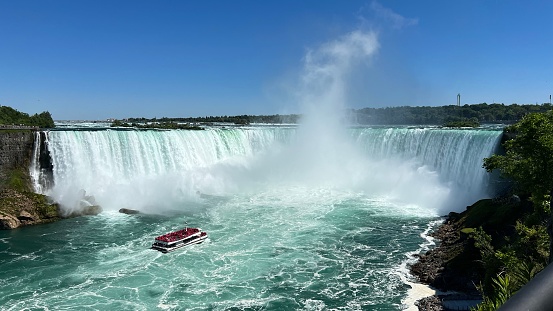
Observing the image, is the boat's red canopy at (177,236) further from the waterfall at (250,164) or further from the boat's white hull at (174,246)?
the waterfall at (250,164)

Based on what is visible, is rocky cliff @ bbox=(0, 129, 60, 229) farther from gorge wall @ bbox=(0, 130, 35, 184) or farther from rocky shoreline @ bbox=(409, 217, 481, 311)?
rocky shoreline @ bbox=(409, 217, 481, 311)

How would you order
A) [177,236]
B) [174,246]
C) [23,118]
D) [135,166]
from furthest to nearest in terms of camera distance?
[23,118] < [135,166] < [177,236] < [174,246]

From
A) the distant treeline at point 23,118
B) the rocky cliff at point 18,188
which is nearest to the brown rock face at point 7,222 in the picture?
the rocky cliff at point 18,188

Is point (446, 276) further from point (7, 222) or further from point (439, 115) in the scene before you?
point (439, 115)

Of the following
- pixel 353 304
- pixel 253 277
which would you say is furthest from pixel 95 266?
pixel 353 304

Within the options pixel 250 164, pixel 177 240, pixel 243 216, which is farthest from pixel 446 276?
pixel 250 164
